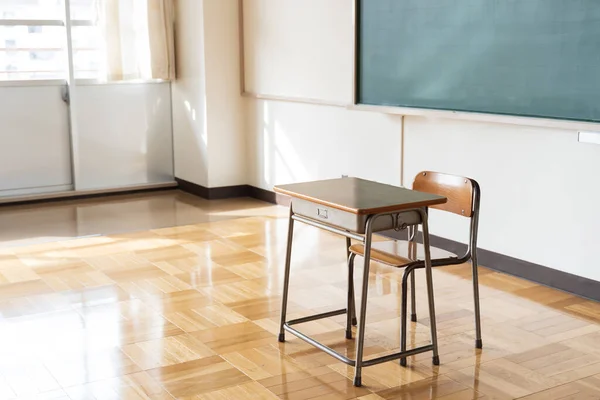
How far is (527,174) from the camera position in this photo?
181 inches

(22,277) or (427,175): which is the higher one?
(427,175)

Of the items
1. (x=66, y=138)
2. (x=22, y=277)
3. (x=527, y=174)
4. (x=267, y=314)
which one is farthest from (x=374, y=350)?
(x=66, y=138)

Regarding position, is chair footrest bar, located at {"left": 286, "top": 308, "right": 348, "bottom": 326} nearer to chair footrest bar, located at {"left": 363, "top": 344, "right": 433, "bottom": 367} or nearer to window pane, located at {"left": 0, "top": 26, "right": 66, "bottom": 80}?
chair footrest bar, located at {"left": 363, "top": 344, "right": 433, "bottom": 367}

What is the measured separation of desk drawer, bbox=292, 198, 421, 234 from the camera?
3148 mm

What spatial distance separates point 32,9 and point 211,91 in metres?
1.69

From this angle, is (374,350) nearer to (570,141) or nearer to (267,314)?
(267,314)

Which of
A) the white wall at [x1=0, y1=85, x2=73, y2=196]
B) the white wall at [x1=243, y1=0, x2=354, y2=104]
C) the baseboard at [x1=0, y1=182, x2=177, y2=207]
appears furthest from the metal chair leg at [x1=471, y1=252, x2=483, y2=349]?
the white wall at [x1=0, y1=85, x2=73, y2=196]

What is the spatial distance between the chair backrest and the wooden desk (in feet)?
0.57

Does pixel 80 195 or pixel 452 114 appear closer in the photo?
pixel 452 114

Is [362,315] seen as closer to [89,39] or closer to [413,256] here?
[413,256]

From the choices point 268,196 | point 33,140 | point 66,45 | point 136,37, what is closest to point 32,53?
point 66,45

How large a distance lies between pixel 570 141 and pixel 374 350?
165 cm

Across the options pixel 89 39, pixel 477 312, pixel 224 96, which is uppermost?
pixel 89 39

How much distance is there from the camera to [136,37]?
24.0 ft
